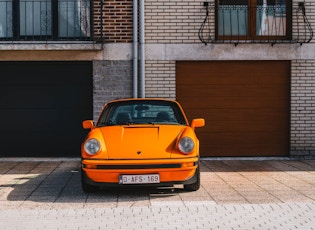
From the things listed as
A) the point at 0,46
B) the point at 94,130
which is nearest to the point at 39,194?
the point at 94,130

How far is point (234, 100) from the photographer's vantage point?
11930 mm

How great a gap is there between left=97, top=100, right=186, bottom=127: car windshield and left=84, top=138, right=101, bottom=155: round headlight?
83 centimetres

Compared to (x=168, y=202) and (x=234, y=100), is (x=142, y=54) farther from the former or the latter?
(x=168, y=202)

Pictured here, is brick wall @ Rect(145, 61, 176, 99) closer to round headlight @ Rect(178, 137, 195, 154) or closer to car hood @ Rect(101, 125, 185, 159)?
car hood @ Rect(101, 125, 185, 159)

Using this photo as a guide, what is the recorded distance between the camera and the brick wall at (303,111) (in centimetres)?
1186

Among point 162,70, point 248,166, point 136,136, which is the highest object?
point 162,70

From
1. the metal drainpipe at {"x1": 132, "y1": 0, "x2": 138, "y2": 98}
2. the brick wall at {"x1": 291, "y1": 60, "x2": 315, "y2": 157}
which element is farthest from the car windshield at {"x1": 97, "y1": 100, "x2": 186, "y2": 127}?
the brick wall at {"x1": 291, "y1": 60, "x2": 315, "y2": 157}

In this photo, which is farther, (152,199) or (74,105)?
(74,105)

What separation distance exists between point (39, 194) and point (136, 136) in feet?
5.48

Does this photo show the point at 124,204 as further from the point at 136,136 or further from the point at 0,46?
the point at 0,46

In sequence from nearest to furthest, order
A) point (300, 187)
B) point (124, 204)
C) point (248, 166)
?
point (124, 204) → point (300, 187) → point (248, 166)

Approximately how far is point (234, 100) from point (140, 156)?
523 cm

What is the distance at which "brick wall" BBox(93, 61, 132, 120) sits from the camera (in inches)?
462

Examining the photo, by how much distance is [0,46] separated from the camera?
36.7 feet
